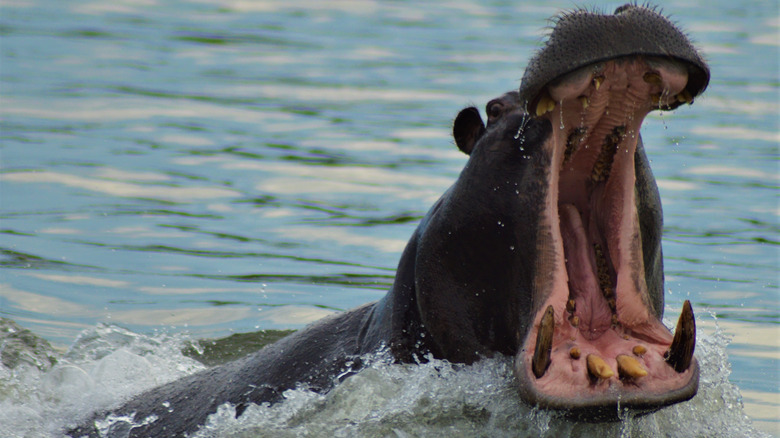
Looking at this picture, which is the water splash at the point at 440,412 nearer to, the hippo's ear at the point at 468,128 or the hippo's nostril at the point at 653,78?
the hippo's ear at the point at 468,128

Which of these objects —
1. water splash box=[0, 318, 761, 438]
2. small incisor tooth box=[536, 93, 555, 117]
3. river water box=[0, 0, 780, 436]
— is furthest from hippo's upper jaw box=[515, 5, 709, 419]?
river water box=[0, 0, 780, 436]

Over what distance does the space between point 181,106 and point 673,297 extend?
6652 mm

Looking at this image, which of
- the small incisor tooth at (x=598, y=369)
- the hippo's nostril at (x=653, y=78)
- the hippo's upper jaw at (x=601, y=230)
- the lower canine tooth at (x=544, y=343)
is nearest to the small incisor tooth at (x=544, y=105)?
the hippo's upper jaw at (x=601, y=230)

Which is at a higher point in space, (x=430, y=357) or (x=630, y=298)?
(x=630, y=298)

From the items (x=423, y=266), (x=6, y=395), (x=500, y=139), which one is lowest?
(x=6, y=395)

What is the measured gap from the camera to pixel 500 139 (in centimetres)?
390

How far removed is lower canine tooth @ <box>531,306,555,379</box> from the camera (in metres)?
3.32

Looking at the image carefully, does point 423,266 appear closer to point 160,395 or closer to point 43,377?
point 160,395

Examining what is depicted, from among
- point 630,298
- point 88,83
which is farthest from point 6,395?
point 88,83

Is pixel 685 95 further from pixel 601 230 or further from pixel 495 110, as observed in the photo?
pixel 495 110

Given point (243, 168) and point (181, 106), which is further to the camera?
point (181, 106)

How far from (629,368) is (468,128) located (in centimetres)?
110

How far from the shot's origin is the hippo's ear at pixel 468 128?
4.04 metres

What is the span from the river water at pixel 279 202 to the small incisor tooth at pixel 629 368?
16.5 inches
